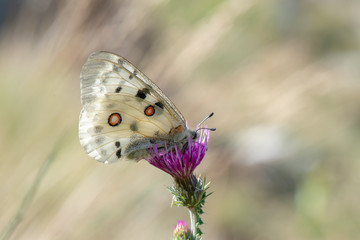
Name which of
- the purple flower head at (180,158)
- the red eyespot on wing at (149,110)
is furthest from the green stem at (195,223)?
the red eyespot on wing at (149,110)

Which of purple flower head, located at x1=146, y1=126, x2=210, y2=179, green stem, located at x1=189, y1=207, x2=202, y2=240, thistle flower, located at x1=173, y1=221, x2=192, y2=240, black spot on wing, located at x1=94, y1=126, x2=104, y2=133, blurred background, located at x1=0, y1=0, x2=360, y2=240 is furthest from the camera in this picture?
blurred background, located at x1=0, y1=0, x2=360, y2=240

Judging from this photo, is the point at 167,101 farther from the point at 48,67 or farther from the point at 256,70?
the point at 256,70

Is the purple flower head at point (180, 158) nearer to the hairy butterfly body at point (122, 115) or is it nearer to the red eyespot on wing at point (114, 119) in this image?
the hairy butterfly body at point (122, 115)

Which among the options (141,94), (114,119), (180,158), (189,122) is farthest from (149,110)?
(189,122)

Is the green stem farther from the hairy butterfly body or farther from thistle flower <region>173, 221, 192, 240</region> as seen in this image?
the hairy butterfly body

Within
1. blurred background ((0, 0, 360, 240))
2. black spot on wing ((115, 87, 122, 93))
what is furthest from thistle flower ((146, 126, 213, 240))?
blurred background ((0, 0, 360, 240))

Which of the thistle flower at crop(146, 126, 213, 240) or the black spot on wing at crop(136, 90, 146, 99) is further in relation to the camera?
the black spot on wing at crop(136, 90, 146, 99)

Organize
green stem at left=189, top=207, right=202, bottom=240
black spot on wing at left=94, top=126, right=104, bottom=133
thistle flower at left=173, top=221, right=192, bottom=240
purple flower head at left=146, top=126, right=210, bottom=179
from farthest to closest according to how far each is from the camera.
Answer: black spot on wing at left=94, top=126, right=104, bottom=133 < purple flower head at left=146, top=126, right=210, bottom=179 < thistle flower at left=173, top=221, right=192, bottom=240 < green stem at left=189, top=207, right=202, bottom=240
